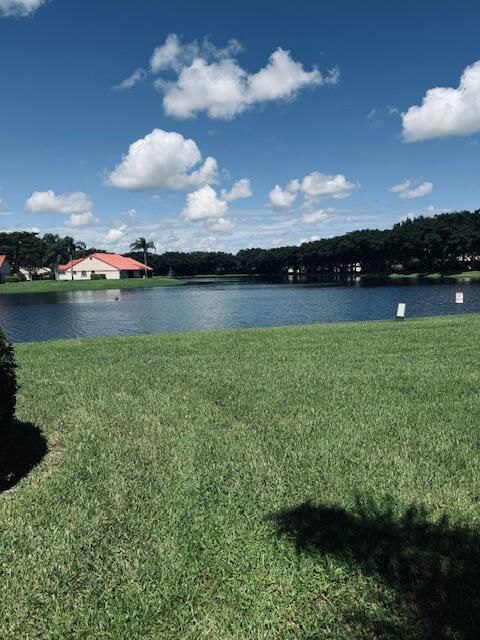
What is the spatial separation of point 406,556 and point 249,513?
148cm

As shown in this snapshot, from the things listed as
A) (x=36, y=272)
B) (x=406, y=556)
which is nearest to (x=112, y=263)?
(x=36, y=272)

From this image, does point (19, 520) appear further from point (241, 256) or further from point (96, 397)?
point (241, 256)

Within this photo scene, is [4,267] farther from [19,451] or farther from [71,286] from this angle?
[19,451]

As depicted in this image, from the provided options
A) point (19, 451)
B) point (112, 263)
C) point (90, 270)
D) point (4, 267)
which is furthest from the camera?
point (112, 263)

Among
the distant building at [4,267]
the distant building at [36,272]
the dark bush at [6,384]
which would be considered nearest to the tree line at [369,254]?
the distant building at [36,272]

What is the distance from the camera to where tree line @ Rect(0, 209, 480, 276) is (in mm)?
101519

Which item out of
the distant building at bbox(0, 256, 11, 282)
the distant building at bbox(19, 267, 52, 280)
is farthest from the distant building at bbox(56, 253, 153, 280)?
the distant building at bbox(0, 256, 11, 282)

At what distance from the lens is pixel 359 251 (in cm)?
12506

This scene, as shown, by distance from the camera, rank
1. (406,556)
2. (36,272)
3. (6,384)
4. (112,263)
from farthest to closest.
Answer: (36,272), (112,263), (6,384), (406,556)

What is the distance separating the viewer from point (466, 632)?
3.26 meters

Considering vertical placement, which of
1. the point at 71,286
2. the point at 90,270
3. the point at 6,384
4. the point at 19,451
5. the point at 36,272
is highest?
the point at 36,272

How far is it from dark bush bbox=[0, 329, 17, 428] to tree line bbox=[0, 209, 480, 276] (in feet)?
336

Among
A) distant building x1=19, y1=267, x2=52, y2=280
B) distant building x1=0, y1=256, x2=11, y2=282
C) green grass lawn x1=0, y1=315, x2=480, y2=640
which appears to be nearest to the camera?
green grass lawn x1=0, y1=315, x2=480, y2=640

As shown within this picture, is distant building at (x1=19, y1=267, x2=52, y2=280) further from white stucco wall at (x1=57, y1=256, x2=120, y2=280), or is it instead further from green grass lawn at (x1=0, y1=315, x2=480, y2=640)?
green grass lawn at (x1=0, y1=315, x2=480, y2=640)
